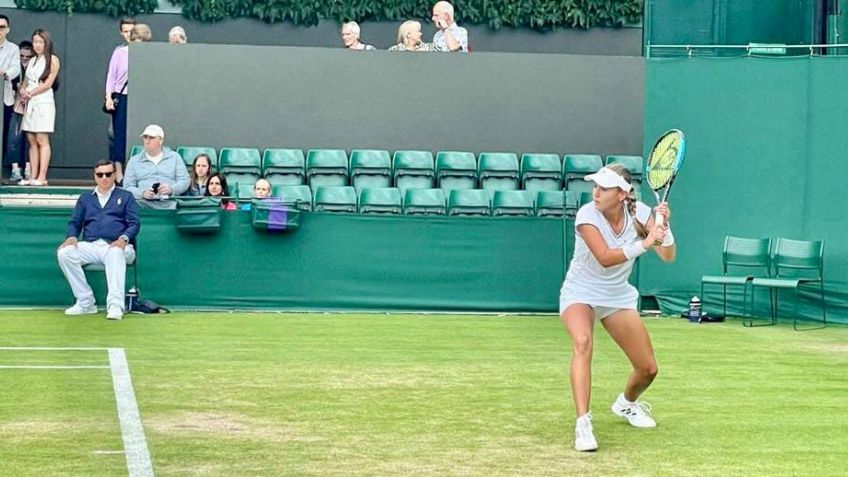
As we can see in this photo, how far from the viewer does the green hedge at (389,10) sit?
80.9 feet

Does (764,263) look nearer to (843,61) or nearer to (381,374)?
(843,61)

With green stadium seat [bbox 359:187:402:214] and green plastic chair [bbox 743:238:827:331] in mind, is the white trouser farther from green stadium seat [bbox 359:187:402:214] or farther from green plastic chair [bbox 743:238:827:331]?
green plastic chair [bbox 743:238:827:331]

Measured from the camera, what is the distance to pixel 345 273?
18.4 m

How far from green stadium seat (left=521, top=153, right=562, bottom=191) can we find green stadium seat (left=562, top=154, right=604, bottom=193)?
141mm

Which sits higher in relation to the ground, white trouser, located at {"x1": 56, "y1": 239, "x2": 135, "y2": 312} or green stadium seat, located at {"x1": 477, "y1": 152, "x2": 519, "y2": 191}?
green stadium seat, located at {"x1": 477, "y1": 152, "x2": 519, "y2": 191}

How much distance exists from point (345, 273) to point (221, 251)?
4.90 feet

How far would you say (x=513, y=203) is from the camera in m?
19.4

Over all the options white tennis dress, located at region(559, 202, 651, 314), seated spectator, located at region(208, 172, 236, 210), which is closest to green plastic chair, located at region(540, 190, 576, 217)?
seated spectator, located at region(208, 172, 236, 210)

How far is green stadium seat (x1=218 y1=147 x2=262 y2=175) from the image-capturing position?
20125mm

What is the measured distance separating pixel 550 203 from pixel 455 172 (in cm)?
167

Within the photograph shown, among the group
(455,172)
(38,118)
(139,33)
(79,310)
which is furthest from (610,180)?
(139,33)

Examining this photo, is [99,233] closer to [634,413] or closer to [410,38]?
[410,38]

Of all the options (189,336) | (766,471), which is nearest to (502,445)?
(766,471)

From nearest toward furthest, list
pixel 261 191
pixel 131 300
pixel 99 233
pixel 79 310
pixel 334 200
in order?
pixel 99 233 → pixel 79 310 → pixel 131 300 → pixel 261 191 → pixel 334 200
